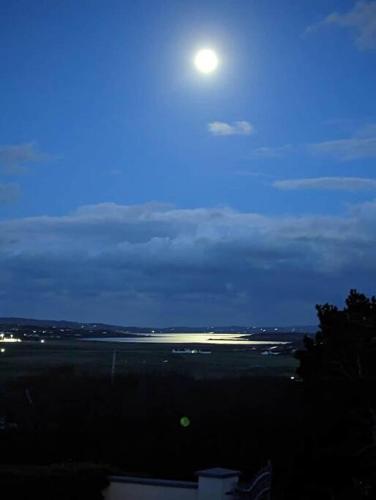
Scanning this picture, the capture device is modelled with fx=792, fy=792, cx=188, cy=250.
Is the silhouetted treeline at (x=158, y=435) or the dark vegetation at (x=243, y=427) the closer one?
the dark vegetation at (x=243, y=427)

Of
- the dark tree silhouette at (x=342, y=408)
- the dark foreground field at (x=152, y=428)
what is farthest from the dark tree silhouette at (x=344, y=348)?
the dark foreground field at (x=152, y=428)

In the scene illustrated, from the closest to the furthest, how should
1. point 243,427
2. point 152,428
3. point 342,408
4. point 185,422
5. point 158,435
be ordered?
point 342,408
point 158,435
point 243,427
point 152,428
point 185,422

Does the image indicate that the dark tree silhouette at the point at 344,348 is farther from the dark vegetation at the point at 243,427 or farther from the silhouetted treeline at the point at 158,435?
the silhouetted treeline at the point at 158,435

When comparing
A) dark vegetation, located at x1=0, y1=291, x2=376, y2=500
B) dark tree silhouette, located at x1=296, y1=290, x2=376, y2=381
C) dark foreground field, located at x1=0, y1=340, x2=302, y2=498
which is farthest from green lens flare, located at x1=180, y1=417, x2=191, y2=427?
dark tree silhouette, located at x1=296, y1=290, x2=376, y2=381

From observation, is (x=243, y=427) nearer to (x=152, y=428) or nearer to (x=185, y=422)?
(x=152, y=428)

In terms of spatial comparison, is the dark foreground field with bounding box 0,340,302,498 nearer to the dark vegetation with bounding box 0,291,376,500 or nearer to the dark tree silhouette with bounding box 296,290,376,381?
the dark vegetation with bounding box 0,291,376,500

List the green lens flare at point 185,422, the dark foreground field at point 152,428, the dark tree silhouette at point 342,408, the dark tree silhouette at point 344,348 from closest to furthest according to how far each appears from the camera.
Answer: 1. the dark tree silhouette at point 342,408
2. the dark tree silhouette at point 344,348
3. the dark foreground field at point 152,428
4. the green lens flare at point 185,422

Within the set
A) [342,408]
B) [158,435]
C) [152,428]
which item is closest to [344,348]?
[342,408]

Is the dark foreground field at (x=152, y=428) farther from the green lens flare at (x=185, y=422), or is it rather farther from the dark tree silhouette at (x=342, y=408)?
the dark tree silhouette at (x=342, y=408)

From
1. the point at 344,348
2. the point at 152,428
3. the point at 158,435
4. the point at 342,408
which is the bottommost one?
the point at 158,435

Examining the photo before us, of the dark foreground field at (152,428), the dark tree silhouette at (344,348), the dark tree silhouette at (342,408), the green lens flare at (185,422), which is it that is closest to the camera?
the dark tree silhouette at (342,408)

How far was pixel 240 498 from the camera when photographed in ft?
39.4

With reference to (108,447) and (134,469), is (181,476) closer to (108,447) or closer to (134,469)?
(134,469)

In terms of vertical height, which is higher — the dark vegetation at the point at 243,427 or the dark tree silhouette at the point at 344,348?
the dark tree silhouette at the point at 344,348
